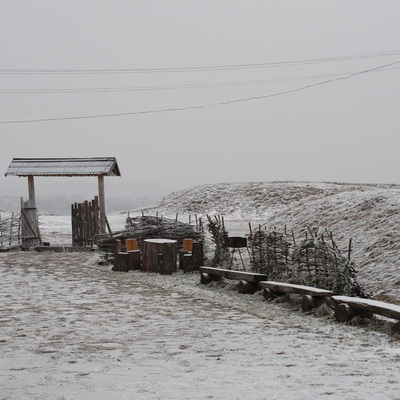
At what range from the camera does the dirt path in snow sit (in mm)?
5680

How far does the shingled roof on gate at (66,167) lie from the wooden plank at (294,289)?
1390 centimetres

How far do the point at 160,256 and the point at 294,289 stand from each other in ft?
19.5

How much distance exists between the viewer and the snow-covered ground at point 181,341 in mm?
5738

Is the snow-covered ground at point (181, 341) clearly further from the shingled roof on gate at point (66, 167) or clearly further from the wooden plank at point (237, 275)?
the shingled roof on gate at point (66, 167)

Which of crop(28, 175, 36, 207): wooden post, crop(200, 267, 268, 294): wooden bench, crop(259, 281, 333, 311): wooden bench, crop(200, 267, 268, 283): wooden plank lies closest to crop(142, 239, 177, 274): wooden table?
crop(200, 267, 268, 283): wooden plank

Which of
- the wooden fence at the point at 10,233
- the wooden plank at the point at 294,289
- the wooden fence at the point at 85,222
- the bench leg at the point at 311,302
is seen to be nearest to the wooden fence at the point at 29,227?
the wooden fence at the point at 10,233

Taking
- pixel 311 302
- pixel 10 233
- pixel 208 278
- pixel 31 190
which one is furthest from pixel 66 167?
pixel 311 302

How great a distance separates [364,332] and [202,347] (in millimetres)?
2183

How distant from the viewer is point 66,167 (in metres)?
25.0

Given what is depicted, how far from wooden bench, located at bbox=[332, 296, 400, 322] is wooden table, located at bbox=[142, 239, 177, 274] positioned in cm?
699

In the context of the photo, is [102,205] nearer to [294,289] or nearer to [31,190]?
[31,190]

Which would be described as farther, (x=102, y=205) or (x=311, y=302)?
(x=102, y=205)

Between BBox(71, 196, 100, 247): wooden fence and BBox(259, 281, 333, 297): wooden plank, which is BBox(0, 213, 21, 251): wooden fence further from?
BBox(259, 281, 333, 297): wooden plank

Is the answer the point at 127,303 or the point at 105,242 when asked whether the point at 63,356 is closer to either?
Result: the point at 127,303
